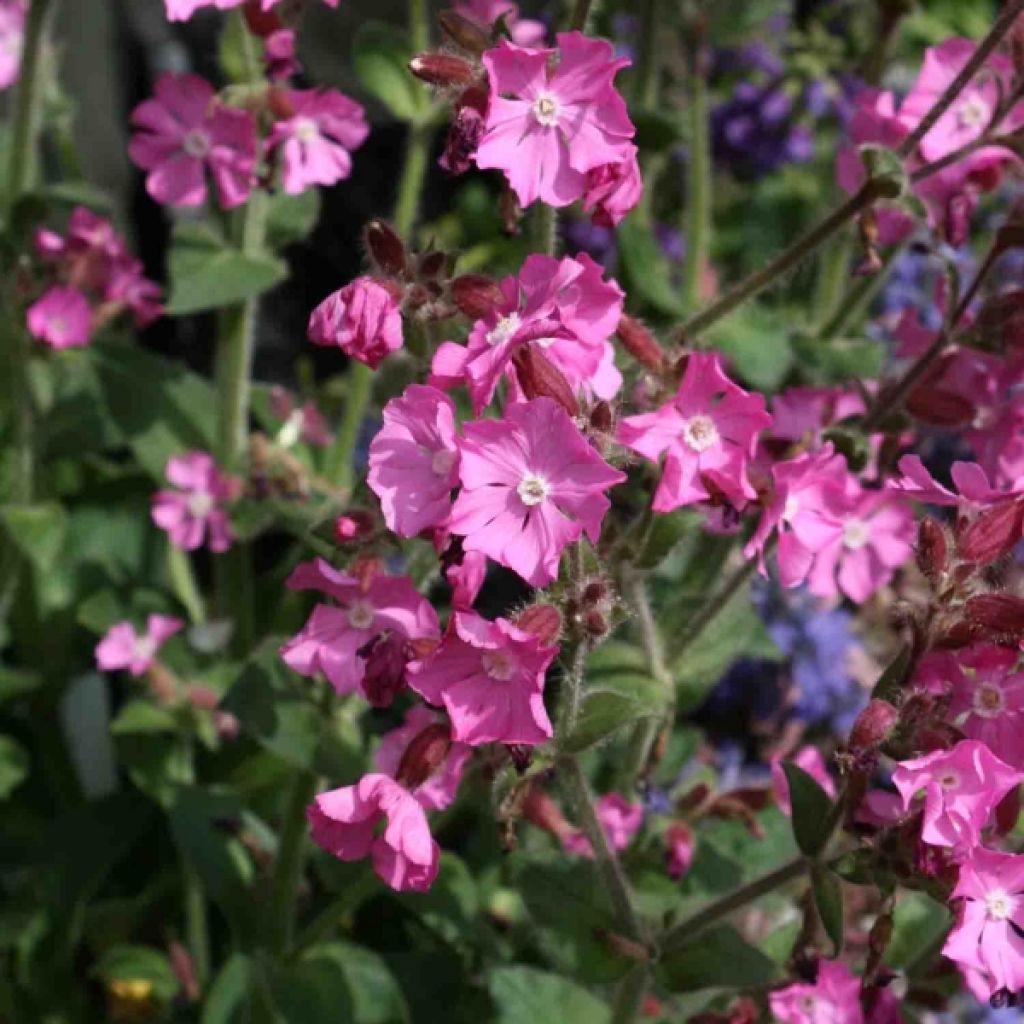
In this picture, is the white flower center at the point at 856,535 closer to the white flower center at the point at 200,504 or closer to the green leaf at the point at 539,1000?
the green leaf at the point at 539,1000

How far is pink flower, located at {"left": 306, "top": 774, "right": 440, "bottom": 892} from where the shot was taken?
1277 mm

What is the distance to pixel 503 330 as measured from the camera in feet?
4.12

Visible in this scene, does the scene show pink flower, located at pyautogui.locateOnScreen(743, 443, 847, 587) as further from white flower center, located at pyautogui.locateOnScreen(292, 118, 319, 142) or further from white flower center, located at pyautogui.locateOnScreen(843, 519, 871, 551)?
white flower center, located at pyautogui.locateOnScreen(292, 118, 319, 142)

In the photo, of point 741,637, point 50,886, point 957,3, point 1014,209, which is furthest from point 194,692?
point 957,3

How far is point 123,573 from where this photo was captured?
7.98ft

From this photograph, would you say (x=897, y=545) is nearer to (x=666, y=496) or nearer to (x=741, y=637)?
(x=741, y=637)

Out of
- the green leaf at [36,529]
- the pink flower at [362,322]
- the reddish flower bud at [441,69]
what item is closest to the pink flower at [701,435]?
the pink flower at [362,322]

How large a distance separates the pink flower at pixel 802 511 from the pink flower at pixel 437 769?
33 centimetres

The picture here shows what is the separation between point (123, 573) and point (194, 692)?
439mm

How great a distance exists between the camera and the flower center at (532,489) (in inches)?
46.4

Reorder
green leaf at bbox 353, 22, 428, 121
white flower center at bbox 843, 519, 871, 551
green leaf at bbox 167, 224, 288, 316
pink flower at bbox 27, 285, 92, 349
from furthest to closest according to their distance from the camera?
green leaf at bbox 353, 22, 428, 121 → pink flower at bbox 27, 285, 92, 349 → green leaf at bbox 167, 224, 288, 316 → white flower center at bbox 843, 519, 871, 551

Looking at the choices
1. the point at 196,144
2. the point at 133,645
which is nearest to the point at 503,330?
the point at 196,144

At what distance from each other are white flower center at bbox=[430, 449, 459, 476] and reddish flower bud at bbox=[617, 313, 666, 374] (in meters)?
0.27

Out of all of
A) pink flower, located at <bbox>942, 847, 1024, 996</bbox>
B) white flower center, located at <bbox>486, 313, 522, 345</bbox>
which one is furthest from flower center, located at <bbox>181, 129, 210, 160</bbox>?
pink flower, located at <bbox>942, 847, 1024, 996</bbox>
